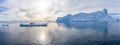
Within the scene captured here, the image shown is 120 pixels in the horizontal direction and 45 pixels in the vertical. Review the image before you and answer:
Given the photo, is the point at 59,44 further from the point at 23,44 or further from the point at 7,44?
the point at 7,44

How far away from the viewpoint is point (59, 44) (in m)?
70.9

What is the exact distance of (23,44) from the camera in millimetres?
70688

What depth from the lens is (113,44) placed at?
232 feet

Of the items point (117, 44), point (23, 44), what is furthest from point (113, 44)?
point (23, 44)

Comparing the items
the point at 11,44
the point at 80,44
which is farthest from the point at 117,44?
the point at 11,44

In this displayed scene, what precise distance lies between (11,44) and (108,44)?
4048 centimetres

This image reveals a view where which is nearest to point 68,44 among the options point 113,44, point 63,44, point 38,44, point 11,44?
point 63,44

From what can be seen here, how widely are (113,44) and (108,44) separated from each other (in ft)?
6.71

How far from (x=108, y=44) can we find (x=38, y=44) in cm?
2949

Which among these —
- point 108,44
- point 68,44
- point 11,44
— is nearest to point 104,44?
point 108,44

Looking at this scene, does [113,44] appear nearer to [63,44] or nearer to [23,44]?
[63,44]

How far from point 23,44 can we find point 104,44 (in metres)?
33.6

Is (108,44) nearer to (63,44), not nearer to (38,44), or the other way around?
(63,44)

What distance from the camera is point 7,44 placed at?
71312mm
